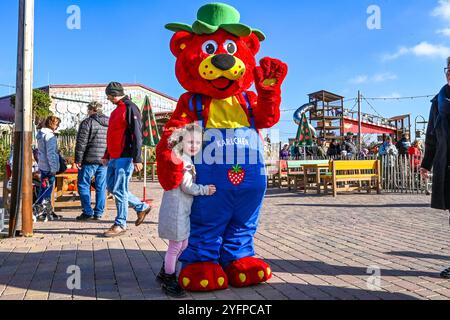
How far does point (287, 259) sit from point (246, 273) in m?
1.06

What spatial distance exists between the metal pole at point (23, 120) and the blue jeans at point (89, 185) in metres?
Answer: 1.37

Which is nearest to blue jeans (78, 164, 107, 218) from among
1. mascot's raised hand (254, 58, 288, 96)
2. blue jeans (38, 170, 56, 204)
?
blue jeans (38, 170, 56, 204)

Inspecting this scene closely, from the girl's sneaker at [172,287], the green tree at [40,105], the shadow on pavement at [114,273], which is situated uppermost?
the green tree at [40,105]

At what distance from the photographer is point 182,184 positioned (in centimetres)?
298

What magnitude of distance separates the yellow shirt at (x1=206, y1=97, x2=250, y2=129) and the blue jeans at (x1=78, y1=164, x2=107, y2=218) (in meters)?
3.87

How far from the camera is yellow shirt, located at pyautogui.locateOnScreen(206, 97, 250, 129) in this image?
3.15 meters

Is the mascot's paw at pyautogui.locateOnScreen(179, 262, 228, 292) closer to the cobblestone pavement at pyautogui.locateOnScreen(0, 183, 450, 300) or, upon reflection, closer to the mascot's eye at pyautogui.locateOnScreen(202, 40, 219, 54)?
the cobblestone pavement at pyautogui.locateOnScreen(0, 183, 450, 300)

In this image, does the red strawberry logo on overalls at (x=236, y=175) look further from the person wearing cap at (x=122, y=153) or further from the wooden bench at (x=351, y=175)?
the wooden bench at (x=351, y=175)

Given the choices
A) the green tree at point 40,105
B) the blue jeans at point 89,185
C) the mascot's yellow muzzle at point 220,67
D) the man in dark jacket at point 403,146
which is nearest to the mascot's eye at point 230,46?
the mascot's yellow muzzle at point 220,67

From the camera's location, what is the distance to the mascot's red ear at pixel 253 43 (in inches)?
137

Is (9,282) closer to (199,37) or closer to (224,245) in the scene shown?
(224,245)

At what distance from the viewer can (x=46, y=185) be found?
6.68 metres

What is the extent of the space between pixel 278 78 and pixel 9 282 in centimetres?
259
